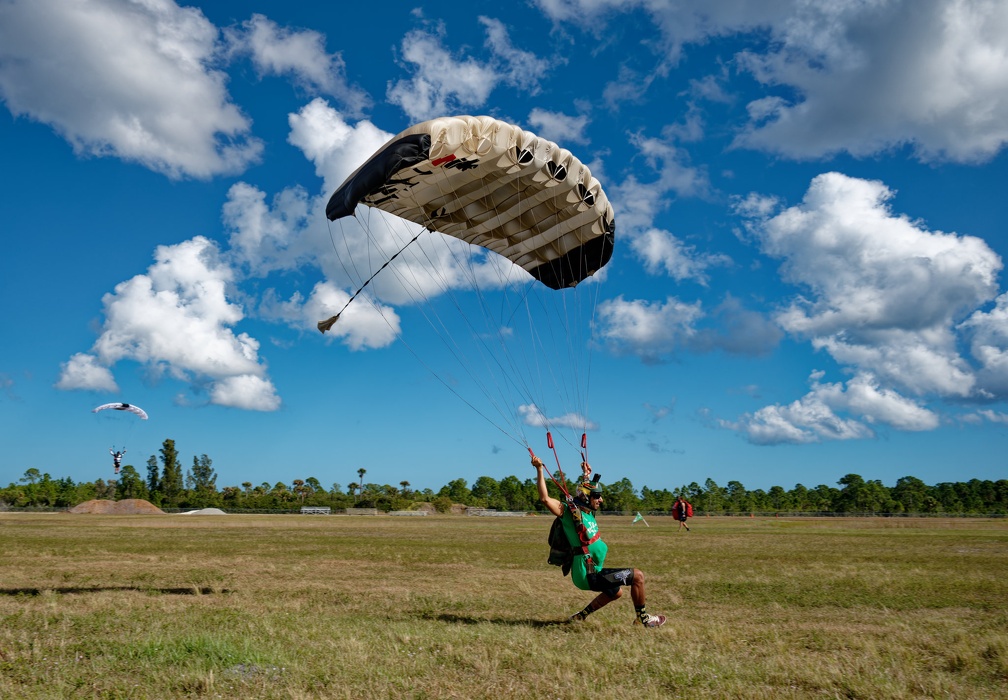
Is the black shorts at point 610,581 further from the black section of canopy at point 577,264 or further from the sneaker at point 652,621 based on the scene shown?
the black section of canopy at point 577,264

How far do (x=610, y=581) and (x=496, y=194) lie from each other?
24.1ft

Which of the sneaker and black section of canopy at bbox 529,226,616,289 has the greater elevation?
black section of canopy at bbox 529,226,616,289

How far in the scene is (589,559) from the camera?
8.28 meters

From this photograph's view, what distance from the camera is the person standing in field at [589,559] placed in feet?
26.6

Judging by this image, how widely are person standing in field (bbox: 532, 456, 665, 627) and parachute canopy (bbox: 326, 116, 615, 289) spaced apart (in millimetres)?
5177

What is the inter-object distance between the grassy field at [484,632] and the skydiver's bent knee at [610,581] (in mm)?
408

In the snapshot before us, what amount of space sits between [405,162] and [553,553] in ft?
20.0

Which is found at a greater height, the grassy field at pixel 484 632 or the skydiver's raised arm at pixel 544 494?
the skydiver's raised arm at pixel 544 494

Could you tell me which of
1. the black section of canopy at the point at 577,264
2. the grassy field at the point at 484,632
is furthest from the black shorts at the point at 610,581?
the black section of canopy at the point at 577,264

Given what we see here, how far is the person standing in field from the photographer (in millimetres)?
8109

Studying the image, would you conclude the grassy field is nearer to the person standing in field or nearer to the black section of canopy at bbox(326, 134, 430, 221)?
the person standing in field

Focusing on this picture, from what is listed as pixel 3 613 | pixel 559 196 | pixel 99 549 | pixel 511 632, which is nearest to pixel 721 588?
pixel 511 632

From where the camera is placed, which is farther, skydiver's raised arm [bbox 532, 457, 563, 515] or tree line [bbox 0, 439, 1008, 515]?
tree line [bbox 0, 439, 1008, 515]

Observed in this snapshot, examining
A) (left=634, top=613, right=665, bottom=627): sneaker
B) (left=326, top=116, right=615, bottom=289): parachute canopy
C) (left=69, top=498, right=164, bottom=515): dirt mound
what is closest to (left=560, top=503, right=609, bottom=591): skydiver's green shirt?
(left=634, top=613, right=665, bottom=627): sneaker
